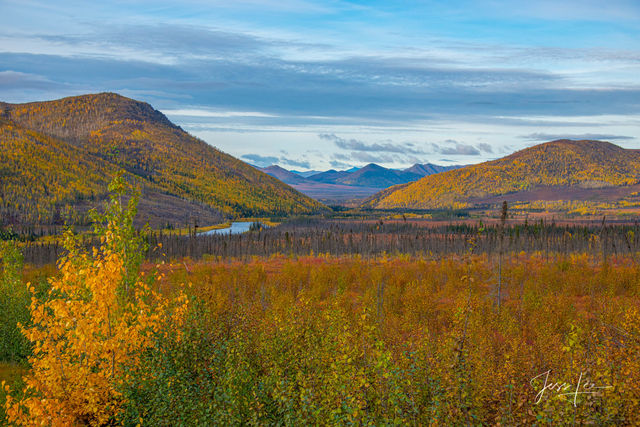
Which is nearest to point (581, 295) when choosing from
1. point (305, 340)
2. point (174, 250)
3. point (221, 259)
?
point (305, 340)

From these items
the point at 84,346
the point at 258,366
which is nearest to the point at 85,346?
the point at 84,346

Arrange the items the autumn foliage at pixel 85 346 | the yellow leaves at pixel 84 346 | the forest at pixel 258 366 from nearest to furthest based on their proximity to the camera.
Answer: the forest at pixel 258 366
the autumn foliage at pixel 85 346
the yellow leaves at pixel 84 346

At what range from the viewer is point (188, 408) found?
48.1 ft

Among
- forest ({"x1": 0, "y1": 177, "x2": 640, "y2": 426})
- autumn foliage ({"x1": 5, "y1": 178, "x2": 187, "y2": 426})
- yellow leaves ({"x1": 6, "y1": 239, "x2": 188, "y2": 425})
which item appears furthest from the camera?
yellow leaves ({"x1": 6, "y1": 239, "x2": 188, "y2": 425})

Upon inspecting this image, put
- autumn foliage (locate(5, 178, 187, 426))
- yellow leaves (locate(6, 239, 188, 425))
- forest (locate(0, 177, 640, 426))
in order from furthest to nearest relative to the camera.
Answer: yellow leaves (locate(6, 239, 188, 425))
autumn foliage (locate(5, 178, 187, 426))
forest (locate(0, 177, 640, 426))

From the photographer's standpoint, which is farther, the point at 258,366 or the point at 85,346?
the point at 258,366

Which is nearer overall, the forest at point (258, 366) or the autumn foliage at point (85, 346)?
the forest at point (258, 366)

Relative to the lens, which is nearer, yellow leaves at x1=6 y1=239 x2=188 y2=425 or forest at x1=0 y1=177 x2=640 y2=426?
forest at x1=0 y1=177 x2=640 y2=426

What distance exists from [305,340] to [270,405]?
191 inches

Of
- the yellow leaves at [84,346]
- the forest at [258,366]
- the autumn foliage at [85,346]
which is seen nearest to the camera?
the forest at [258,366]

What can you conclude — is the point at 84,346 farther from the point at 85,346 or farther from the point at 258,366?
the point at 258,366

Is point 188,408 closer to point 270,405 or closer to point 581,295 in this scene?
point 270,405

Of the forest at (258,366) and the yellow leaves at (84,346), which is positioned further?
the yellow leaves at (84,346)

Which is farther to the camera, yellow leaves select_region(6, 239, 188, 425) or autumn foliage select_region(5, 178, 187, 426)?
yellow leaves select_region(6, 239, 188, 425)
